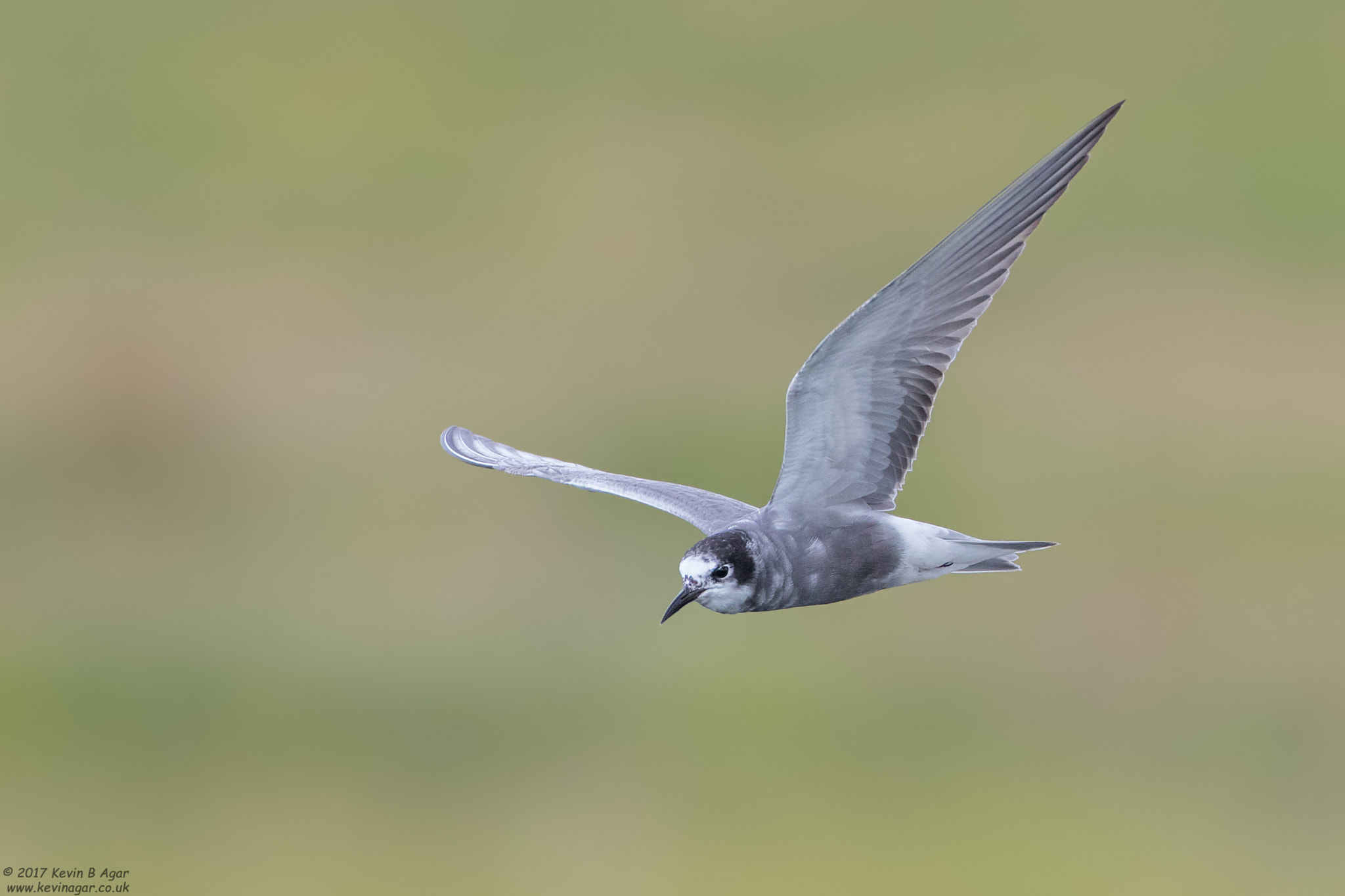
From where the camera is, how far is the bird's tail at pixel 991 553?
1005 centimetres

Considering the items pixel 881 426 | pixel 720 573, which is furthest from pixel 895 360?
pixel 720 573

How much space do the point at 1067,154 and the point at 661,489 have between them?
Answer: 4.06 m

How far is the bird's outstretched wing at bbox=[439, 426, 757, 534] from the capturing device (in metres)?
10.9

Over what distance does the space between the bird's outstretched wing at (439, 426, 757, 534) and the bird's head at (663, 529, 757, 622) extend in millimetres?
802

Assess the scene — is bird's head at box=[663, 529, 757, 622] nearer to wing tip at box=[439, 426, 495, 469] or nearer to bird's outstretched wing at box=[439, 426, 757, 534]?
bird's outstretched wing at box=[439, 426, 757, 534]

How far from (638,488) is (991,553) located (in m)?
2.87

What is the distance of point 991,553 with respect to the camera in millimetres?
10281

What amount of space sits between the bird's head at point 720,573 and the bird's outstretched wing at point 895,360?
1150mm

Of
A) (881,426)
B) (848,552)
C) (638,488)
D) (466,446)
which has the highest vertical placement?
(466,446)

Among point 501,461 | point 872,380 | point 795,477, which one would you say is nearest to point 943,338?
point 872,380

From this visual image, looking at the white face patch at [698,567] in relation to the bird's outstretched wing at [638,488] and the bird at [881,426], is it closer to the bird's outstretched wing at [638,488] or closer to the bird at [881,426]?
the bird at [881,426]

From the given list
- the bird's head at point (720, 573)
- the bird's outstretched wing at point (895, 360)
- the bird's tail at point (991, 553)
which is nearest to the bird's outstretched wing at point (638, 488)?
the bird's outstretched wing at point (895, 360)

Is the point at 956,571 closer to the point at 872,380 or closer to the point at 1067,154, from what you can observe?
the point at 872,380

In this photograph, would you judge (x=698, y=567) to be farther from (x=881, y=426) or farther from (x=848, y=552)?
(x=881, y=426)
